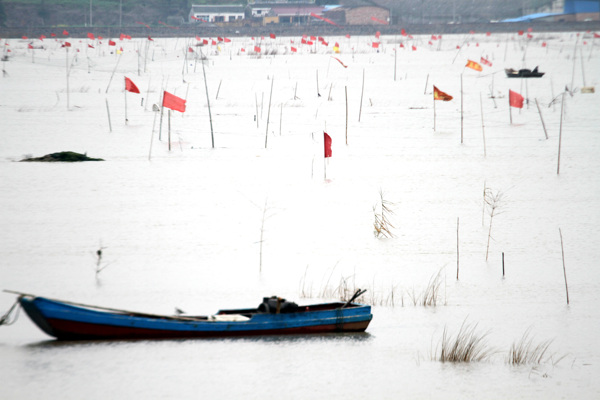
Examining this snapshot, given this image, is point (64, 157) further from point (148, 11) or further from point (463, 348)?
point (148, 11)

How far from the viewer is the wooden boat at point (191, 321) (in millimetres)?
5750

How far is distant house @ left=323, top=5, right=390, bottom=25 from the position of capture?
59.9m

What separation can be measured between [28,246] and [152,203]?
227 centimetres

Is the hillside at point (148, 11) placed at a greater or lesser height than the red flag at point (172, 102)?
greater

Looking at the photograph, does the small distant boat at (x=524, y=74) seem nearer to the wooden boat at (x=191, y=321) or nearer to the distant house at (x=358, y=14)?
the wooden boat at (x=191, y=321)

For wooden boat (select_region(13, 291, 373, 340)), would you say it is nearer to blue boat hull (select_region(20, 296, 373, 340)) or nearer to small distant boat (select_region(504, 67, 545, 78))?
blue boat hull (select_region(20, 296, 373, 340))

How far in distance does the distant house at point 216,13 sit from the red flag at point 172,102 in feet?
148

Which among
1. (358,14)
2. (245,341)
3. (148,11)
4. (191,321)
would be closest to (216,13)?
(148,11)

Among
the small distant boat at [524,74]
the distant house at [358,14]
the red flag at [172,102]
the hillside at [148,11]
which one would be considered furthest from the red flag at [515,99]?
the distant house at [358,14]

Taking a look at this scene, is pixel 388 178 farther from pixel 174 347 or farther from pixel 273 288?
pixel 174 347

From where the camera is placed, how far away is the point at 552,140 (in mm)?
14711

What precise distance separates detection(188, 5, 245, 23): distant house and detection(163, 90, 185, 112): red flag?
45051 millimetres

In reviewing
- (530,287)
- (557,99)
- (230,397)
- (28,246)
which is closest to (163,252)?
(28,246)

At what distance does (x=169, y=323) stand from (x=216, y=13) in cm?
5764
